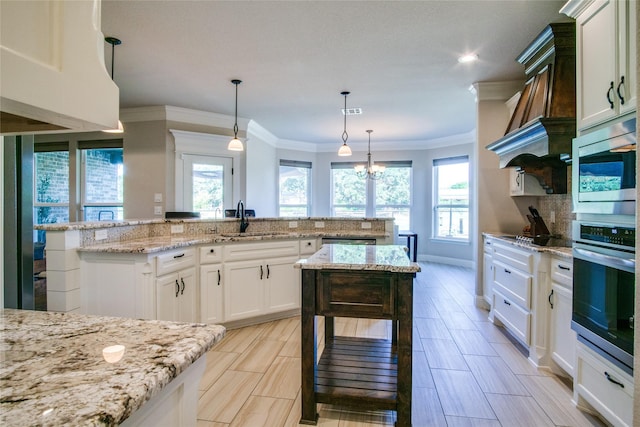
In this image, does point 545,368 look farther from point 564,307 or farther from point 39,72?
point 39,72

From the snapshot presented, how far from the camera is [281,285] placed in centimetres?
344

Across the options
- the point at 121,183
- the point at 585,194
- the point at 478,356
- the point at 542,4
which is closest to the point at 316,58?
the point at 542,4

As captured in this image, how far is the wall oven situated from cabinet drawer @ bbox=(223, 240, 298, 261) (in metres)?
2.43

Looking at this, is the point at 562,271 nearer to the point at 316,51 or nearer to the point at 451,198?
the point at 316,51

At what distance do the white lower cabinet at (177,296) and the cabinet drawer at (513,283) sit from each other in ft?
9.48

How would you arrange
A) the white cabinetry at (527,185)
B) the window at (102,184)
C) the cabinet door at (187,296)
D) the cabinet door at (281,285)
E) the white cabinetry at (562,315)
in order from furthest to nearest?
the window at (102,184), the cabinet door at (281,285), the white cabinetry at (527,185), the cabinet door at (187,296), the white cabinetry at (562,315)

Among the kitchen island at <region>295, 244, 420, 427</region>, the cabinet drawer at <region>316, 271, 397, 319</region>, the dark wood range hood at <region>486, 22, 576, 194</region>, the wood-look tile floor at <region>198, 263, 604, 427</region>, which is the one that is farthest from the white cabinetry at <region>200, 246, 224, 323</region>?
the dark wood range hood at <region>486, 22, 576, 194</region>

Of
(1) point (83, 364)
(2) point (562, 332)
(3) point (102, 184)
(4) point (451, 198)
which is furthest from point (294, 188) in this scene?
(1) point (83, 364)

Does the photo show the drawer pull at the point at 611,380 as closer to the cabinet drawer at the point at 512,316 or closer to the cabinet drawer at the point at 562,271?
the cabinet drawer at the point at 562,271

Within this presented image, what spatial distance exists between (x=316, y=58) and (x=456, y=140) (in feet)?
15.0

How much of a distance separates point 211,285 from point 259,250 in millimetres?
572

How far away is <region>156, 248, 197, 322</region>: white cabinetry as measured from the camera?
2521 millimetres

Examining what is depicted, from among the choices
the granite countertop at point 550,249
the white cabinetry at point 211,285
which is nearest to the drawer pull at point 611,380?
the granite countertop at point 550,249

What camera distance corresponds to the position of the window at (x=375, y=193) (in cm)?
756
